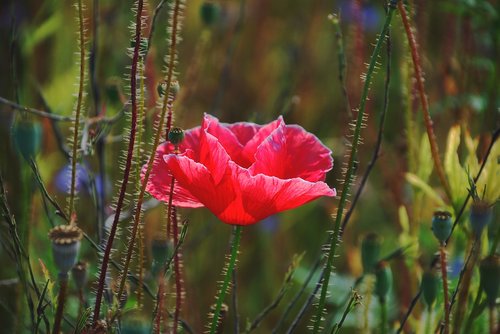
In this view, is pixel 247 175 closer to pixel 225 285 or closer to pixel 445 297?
pixel 225 285

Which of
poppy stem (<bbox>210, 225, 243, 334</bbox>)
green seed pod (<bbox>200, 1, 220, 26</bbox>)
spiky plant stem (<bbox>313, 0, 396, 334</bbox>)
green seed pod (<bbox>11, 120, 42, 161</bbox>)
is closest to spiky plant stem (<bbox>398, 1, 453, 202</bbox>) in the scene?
spiky plant stem (<bbox>313, 0, 396, 334</bbox>)

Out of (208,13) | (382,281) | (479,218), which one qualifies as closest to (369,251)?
(382,281)

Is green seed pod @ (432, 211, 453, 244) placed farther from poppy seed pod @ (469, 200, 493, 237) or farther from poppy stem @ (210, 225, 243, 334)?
poppy stem @ (210, 225, 243, 334)

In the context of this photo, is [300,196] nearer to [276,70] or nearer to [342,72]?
[342,72]

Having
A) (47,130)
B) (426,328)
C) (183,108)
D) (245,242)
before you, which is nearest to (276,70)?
(245,242)

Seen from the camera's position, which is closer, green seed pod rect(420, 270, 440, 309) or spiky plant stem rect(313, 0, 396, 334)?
spiky plant stem rect(313, 0, 396, 334)

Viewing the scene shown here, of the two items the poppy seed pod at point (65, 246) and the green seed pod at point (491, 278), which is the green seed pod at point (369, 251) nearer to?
the green seed pod at point (491, 278)
